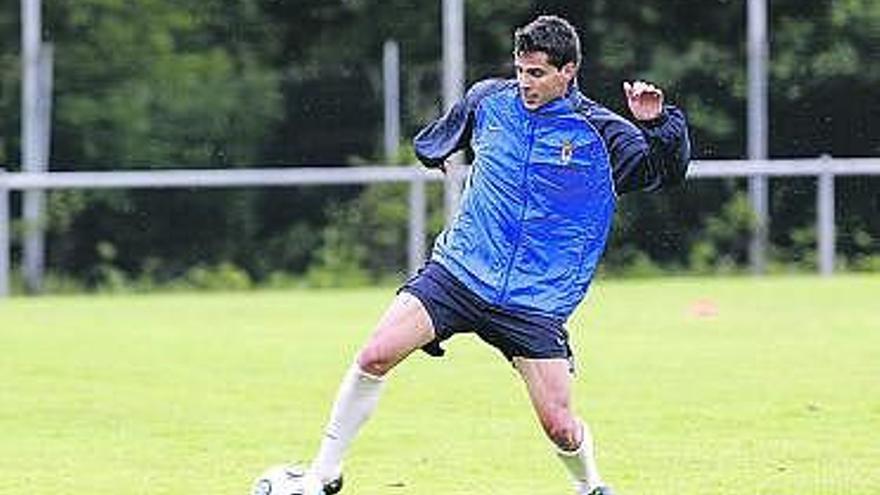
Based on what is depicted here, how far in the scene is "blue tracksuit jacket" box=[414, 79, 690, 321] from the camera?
28.2ft

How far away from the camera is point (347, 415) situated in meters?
8.80

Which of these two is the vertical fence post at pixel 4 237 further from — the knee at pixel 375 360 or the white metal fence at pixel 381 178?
the knee at pixel 375 360

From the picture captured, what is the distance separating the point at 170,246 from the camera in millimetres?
26250

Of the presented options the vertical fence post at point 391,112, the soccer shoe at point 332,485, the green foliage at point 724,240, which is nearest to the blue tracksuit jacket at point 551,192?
the soccer shoe at point 332,485

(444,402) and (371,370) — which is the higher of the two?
(371,370)

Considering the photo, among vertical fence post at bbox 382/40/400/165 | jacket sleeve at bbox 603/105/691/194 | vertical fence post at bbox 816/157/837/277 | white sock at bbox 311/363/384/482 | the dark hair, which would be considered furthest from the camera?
vertical fence post at bbox 382/40/400/165

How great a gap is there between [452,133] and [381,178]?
16850 mm

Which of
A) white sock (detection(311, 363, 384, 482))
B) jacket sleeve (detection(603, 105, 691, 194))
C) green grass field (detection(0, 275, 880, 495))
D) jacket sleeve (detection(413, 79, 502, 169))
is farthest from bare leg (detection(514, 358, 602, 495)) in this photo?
green grass field (detection(0, 275, 880, 495))

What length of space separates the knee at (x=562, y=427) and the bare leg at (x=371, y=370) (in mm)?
468

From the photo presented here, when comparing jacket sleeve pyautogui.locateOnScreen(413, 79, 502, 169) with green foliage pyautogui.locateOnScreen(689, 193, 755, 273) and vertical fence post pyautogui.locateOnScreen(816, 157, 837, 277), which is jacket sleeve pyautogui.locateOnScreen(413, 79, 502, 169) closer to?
vertical fence post pyautogui.locateOnScreen(816, 157, 837, 277)

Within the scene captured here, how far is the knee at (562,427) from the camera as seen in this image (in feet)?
28.2

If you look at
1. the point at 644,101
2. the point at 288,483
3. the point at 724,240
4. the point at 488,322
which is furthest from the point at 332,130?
the point at 644,101

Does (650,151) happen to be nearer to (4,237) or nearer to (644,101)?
(644,101)

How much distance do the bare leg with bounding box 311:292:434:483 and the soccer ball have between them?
0.04m
